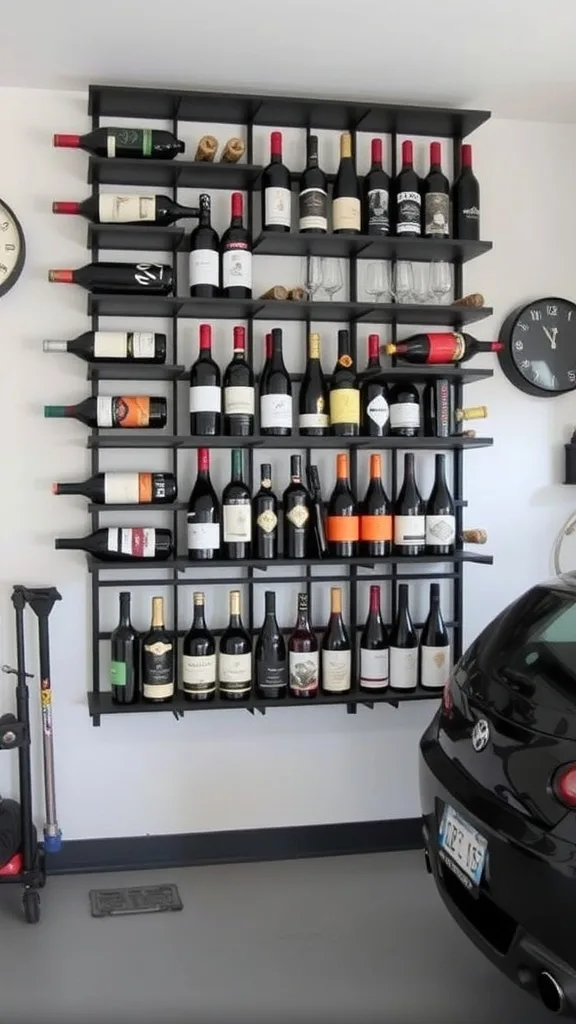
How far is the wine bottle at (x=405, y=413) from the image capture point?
2.89 m

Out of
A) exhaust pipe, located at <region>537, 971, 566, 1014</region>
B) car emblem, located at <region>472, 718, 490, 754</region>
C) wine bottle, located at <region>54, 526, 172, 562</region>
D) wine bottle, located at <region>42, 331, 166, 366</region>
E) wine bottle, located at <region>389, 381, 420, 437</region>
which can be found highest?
wine bottle, located at <region>42, 331, 166, 366</region>

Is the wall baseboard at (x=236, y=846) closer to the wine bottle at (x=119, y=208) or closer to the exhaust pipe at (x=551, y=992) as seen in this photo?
the exhaust pipe at (x=551, y=992)

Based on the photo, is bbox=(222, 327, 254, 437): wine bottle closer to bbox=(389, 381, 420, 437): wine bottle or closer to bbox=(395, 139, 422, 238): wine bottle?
bbox=(389, 381, 420, 437): wine bottle

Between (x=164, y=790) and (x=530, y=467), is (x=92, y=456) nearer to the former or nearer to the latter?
(x=164, y=790)

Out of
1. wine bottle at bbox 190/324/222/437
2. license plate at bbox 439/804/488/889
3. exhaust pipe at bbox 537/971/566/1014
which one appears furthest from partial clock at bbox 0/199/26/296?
exhaust pipe at bbox 537/971/566/1014

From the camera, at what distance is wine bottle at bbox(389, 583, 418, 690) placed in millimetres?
2916

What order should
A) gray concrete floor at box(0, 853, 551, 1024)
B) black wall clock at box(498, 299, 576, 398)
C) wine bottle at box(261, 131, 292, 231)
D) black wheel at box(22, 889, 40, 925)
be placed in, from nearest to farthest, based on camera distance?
gray concrete floor at box(0, 853, 551, 1024) → black wheel at box(22, 889, 40, 925) → wine bottle at box(261, 131, 292, 231) → black wall clock at box(498, 299, 576, 398)

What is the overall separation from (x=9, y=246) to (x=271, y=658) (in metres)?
1.50

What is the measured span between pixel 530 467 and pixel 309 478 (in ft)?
2.61

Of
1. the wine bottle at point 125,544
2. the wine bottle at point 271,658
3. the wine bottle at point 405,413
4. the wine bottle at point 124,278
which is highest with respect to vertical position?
the wine bottle at point 124,278

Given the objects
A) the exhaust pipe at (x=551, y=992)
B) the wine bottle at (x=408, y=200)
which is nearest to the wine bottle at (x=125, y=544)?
the wine bottle at (x=408, y=200)

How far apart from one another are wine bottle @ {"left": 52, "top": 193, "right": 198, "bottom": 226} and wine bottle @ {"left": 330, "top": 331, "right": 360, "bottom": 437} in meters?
0.68

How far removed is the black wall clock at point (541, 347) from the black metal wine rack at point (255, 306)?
18cm

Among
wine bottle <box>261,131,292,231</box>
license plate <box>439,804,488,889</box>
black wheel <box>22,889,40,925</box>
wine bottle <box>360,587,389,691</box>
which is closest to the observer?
license plate <box>439,804,488,889</box>
